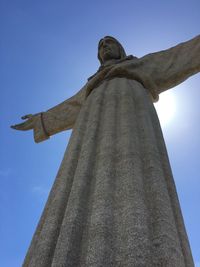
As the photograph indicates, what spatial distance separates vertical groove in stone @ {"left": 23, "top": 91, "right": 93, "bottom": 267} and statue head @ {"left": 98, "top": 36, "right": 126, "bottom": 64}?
2973 mm

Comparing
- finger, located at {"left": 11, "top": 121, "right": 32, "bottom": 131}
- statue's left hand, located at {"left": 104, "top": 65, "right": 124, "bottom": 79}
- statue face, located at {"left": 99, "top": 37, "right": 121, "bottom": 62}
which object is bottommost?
statue's left hand, located at {"left": 104, "top": 65, "right": 124, "bottom": 79}

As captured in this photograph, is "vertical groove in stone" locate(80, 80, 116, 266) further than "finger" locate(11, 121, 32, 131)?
No

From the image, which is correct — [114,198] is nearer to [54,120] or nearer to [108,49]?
[54,120]

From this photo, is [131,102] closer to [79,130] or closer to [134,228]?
[79,130]

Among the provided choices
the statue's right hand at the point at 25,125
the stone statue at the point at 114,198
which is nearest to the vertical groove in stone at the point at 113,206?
the stone statue at the point at 114,198

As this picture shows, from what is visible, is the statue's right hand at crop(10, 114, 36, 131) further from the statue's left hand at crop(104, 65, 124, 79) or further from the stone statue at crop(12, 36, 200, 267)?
the stone statue at crop(12, 36, 200, 267)

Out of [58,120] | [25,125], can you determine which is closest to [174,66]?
[58,120]

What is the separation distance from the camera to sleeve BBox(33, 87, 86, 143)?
5359 mm

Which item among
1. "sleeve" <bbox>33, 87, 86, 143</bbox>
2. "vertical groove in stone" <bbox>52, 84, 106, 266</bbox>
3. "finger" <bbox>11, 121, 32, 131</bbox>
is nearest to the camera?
"vertical groove in stone" <bbox>52, 84, 106, 266</bbox>

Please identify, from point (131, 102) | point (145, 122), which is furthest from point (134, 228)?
point (131, 102)

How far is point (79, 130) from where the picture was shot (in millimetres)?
3209

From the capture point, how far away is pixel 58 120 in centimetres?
544

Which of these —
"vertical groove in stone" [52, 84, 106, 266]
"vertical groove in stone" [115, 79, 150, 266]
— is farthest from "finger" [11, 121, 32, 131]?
"vertical groove in stone" [115, 79, 150, 266]

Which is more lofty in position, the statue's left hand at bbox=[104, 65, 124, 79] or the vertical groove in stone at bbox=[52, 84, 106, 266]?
the statue's left hand at bbox=[104, 65, 124, 79]
